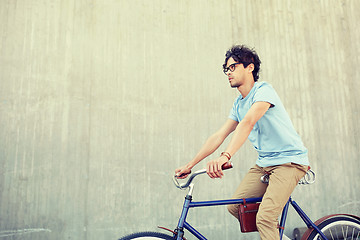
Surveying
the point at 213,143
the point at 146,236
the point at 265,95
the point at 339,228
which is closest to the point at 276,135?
the point at 265,95

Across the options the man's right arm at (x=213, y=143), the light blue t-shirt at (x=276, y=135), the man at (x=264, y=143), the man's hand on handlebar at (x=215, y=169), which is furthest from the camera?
the man's right arm at (x=213, y=143)

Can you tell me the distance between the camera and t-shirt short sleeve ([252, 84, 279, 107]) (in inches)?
66.3

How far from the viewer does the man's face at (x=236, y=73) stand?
1.92 metres

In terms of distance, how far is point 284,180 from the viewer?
1.73 m

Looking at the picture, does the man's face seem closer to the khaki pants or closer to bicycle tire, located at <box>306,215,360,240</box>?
the khaki pants

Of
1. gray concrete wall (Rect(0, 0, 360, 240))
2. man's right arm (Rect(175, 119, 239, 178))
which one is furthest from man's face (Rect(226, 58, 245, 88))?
gray concrete wall (Rect(0, 0, 360, 240))

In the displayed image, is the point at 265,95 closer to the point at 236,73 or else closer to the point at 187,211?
the point at 236,73

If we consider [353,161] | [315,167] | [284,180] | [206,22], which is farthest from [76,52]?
[353,161]

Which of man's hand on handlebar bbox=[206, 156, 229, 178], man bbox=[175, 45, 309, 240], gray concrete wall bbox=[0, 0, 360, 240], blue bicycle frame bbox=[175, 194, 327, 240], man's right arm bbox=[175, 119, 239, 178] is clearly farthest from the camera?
gray concrete wall bbox=[0, 0, 360, 240]

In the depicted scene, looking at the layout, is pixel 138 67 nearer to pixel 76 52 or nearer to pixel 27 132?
pixel 76 52

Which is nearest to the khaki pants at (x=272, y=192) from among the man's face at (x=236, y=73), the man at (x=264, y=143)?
the man at (x=264, y=143)

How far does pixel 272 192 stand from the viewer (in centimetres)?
172

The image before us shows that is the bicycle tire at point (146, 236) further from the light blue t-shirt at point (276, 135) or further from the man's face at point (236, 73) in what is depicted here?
the man's face at point (236, 73)

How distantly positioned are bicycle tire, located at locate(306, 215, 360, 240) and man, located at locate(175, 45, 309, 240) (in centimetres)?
43
